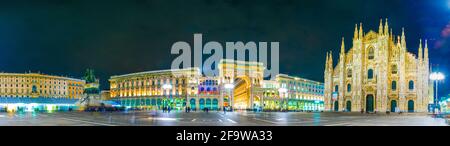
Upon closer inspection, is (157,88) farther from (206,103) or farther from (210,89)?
(206,103)

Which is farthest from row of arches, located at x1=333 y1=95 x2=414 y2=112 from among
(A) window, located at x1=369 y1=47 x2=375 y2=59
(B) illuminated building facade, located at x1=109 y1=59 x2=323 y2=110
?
(B) illuminated building facade, located at x1=109 y1=59 x2=323 y2=110

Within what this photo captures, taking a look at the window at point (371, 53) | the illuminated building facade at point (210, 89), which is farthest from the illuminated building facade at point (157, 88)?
the window at point (371, 53)

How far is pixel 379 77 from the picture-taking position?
67562 mm

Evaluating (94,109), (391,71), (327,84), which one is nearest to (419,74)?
(391,71)

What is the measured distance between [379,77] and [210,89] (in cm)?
5448

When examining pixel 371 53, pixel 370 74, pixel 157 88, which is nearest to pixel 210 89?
pixel 157 88

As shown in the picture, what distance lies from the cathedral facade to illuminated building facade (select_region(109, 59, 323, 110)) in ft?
104

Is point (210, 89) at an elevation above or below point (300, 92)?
above

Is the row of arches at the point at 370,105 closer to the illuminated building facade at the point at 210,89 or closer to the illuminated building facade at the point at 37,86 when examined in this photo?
the illuminated building facade at the point at 210,89

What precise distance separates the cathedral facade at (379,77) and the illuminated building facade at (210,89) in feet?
104

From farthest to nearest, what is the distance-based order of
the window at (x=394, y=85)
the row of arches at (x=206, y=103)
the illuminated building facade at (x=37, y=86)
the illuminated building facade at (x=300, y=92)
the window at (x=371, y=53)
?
the illuminated building facade at (x=37, y=86) < the illuminated building facade at (x=300, y=92) < the row of arches at (x=206, y=103) < the window at (x=371, y=53) < the window at (x=394, y=85)

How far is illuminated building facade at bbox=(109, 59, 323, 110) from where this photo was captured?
358ft

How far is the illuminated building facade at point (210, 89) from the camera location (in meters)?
109
